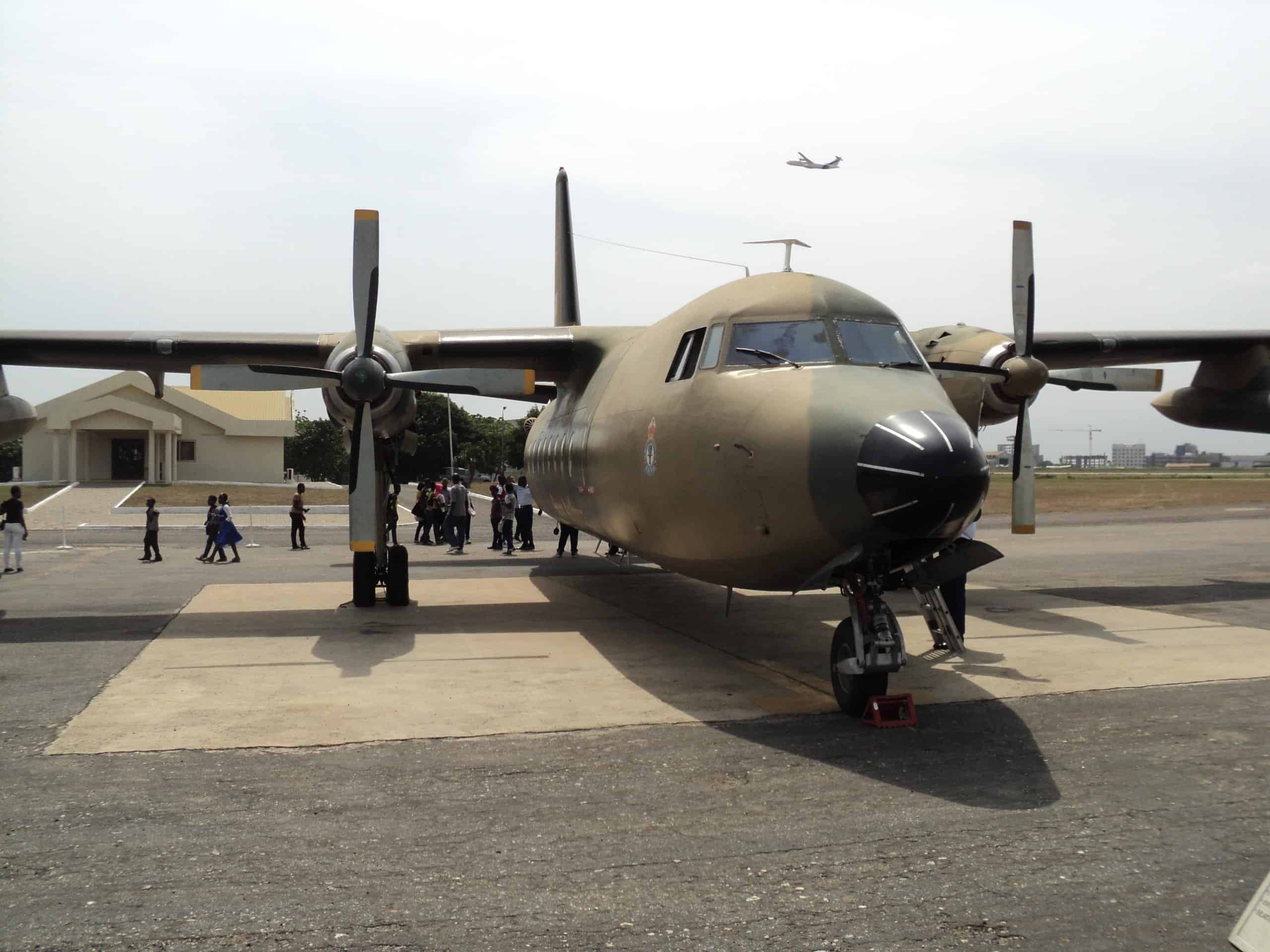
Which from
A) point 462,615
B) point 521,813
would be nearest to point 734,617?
point 462,615

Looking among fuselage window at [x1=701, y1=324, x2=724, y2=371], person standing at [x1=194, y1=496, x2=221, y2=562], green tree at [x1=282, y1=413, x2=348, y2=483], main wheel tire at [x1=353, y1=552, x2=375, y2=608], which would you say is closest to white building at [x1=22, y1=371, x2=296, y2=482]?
green tree at [x1=282, y1=413, x2=348, y2=483]

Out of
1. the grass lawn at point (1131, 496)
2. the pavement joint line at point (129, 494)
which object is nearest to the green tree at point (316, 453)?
the pavement joint line at point (129, 494)

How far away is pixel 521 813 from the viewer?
5742mm

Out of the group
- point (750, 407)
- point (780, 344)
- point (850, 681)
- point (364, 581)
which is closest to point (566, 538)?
point (364, 581)

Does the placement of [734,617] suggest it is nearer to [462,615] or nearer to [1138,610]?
[462,615]

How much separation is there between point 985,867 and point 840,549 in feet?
9.15

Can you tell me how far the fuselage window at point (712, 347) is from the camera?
8.80 metres

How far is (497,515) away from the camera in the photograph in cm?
2545

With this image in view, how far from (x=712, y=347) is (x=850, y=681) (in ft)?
9.84

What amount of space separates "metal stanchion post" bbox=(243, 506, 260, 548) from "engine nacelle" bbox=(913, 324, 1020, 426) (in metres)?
19.3

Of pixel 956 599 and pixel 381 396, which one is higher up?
pixel 381 396

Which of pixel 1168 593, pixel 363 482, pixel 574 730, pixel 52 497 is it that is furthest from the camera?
pixel 52 497

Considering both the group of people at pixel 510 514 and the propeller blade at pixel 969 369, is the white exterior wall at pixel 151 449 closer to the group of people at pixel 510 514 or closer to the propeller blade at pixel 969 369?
the group of people at pixel 510 514

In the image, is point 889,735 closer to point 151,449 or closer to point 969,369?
point 969,369
